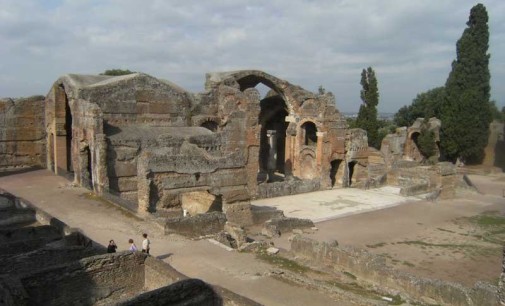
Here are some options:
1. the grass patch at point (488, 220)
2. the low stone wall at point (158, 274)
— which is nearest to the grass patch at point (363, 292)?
the low stone wall at point (158, 274)

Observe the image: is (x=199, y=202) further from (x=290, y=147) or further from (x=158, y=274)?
(x=290, y=147)

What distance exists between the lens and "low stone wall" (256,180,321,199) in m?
25.7

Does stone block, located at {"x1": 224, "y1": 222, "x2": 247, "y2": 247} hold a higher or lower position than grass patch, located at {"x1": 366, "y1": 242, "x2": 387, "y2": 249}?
higher

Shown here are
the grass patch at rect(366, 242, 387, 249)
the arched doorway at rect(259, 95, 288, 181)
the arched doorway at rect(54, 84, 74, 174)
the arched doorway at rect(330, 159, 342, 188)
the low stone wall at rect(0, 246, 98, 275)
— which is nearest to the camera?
the low stone wall at rect(0, 246, 98, 275)

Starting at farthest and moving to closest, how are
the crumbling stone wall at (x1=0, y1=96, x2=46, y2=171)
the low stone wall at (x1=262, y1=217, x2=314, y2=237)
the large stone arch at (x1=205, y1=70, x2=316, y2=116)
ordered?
the large stone arch at (x1=205, y1=70, x2=316, y2=116) → the crumbling stone wall at (x1=0, y1=96, x2=46, y2=171) → the low stone wall at (x1=262, y1=217, x2=314, y2=237)

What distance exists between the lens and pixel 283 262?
13062 mm

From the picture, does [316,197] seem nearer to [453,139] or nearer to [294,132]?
[294,132]

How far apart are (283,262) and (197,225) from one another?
381 centimetres

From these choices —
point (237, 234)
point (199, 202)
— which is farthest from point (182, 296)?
point (199, 202)

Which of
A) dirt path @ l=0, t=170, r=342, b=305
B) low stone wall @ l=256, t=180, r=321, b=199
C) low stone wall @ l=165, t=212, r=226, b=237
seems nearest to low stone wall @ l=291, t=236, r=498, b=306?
dirt path @ l=0, t=170, r=342, b=305

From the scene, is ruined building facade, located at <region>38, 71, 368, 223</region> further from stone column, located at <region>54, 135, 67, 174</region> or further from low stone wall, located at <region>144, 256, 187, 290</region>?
low stone wall, located at <region>144, 256, 187, 290</region>

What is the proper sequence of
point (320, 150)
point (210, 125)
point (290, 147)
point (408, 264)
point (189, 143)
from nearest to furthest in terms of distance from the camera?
point (408, 264), point (189, 143), point (210, 125), point (320, 150), point (290, 147)

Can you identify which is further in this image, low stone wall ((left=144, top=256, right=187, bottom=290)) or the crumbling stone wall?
the crumbling stone wall

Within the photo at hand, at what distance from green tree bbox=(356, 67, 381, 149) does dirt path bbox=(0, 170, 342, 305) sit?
27773 millimetres
